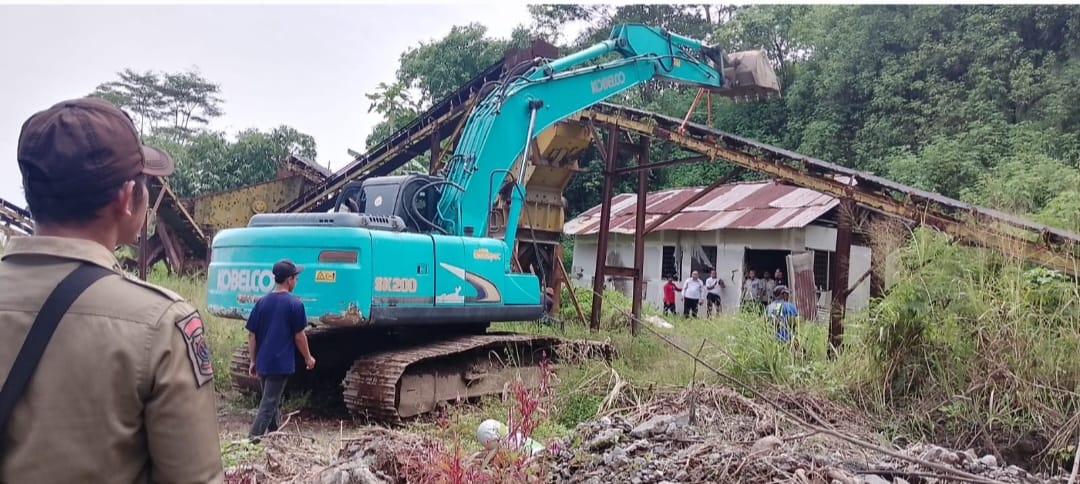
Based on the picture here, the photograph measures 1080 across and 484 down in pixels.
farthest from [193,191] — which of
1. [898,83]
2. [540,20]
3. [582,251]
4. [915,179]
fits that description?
[898,83]

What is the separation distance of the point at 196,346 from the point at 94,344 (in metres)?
0.18

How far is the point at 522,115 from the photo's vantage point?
8.46 metres

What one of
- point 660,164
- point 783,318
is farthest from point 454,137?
point 783,318

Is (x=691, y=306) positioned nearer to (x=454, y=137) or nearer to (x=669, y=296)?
(x=669, y=296)

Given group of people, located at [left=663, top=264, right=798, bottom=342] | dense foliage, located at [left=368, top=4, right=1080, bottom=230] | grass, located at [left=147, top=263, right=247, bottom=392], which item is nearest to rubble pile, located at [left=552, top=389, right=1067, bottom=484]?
grass, located at [left=147, top=263, right=247, bottom=392]

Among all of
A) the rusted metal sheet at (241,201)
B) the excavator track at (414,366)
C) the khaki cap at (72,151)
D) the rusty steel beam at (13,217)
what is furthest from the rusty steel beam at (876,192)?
the rusty steel beam at (13,217)

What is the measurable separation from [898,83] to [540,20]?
1314 centimetres

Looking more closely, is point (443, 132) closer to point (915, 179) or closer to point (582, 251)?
point (582, 251)

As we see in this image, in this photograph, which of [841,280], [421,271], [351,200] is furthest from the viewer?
[841,280]

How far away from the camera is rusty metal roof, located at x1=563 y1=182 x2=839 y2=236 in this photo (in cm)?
1684

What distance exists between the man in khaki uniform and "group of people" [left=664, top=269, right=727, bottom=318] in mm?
14311

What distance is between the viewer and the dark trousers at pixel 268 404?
5.66 meters

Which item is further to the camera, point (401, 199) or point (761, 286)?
point (761, 286)

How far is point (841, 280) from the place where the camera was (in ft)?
28.3
